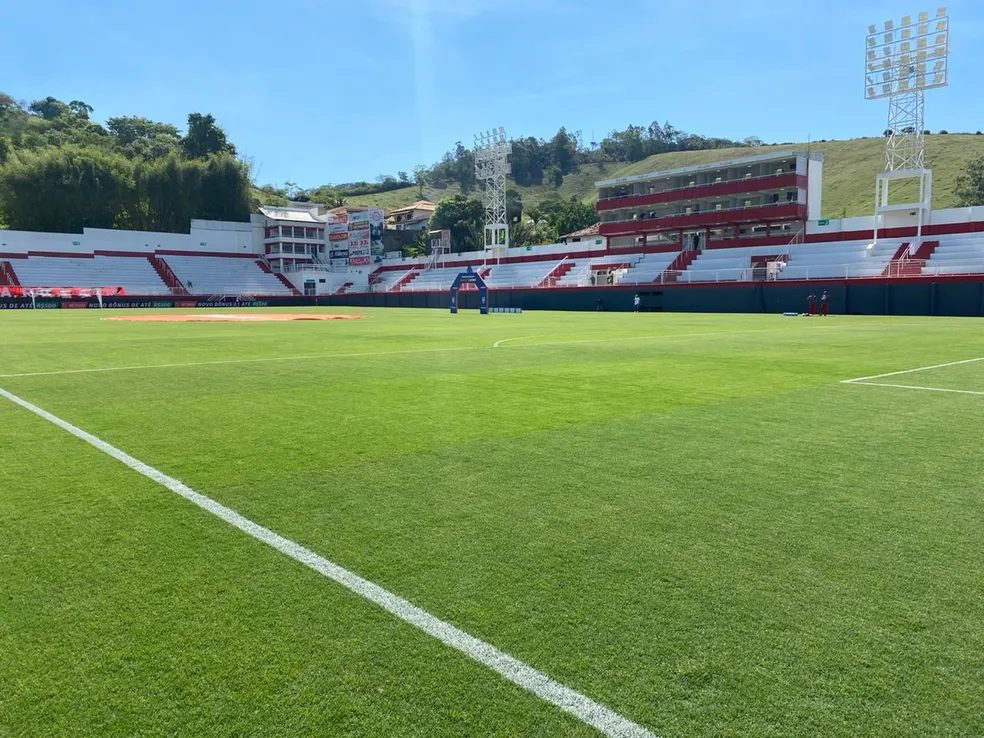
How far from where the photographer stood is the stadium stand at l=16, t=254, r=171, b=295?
2571 inches

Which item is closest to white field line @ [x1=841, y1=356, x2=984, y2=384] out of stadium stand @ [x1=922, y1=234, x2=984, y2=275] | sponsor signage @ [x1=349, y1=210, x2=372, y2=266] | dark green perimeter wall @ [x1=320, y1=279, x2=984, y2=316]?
dark green perimeter wall @ [x1=320, y1=279, x2=984, y2=316]

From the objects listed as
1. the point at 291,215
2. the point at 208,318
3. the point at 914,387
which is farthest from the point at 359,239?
the point at 914,387

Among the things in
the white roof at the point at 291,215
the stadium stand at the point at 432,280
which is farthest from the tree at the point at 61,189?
the stadium stand at the point at 432,280

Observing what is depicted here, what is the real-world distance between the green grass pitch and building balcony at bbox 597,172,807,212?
53.1 metres

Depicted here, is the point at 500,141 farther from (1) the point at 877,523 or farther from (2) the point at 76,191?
(1) the point at 877,523

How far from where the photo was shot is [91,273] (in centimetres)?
6825

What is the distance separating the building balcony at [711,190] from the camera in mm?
54972

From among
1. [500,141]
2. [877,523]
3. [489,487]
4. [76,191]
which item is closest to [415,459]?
[489,487]

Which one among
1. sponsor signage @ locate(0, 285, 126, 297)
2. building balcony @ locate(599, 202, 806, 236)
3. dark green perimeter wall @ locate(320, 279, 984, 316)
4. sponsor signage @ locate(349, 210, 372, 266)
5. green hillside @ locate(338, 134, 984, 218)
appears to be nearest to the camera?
dark green perimeter wall @ locate(320, 279, 984, 316)

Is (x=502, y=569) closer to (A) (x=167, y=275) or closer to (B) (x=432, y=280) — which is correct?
(B) (x=432, y=280)

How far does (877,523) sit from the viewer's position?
3914 mm

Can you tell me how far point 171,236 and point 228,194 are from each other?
13.8 meters

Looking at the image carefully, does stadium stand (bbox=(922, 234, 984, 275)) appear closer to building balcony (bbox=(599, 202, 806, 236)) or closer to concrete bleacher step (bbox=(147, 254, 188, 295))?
building balcony (bbox=(599, 202, 806, 236))

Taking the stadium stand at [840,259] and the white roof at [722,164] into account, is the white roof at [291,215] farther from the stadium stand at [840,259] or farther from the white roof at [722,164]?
the stadium stand at [840,259]
